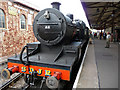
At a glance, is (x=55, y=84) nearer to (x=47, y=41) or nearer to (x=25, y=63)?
(x=25, y=63)

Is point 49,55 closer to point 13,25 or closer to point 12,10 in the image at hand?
point 13,25

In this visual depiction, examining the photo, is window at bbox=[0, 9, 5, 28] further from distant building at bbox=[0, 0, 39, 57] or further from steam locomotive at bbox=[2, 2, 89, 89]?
steam locomotive at bbox=[2, 2, 89, 89]

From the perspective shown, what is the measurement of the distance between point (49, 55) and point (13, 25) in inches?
264

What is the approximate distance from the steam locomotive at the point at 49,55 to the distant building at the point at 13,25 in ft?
17.7

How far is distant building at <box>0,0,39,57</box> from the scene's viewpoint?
761 cm

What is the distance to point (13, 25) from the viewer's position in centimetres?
857

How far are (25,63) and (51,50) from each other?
0.98 m

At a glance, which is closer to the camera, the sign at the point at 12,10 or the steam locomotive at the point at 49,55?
the steam locomotive at the point at 49,55

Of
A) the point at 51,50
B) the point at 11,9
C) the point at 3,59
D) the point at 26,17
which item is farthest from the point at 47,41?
the point at 26,17

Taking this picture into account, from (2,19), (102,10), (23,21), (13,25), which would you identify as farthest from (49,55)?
(102,10)

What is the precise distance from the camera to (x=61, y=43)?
131 inches

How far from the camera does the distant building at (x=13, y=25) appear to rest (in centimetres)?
761

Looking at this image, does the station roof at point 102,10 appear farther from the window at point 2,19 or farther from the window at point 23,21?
the window at point 2,19

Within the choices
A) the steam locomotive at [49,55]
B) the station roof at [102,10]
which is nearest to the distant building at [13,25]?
the steam locomotive at [49,55]
